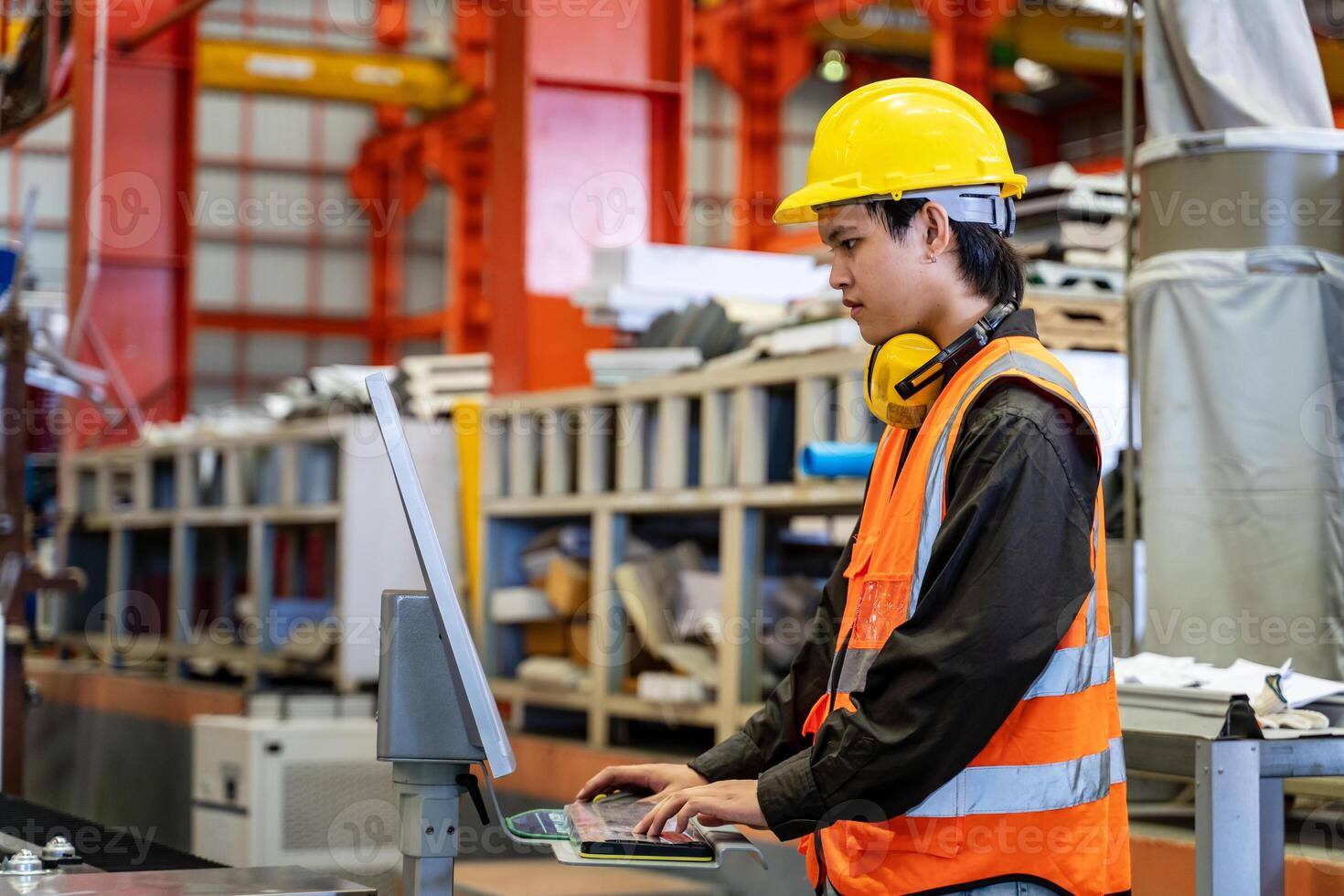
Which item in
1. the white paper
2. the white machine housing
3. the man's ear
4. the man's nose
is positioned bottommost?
the white machine housing

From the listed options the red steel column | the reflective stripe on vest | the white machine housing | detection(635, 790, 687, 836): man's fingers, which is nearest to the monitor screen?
detection(635, 790, 687, 836): man's fingers

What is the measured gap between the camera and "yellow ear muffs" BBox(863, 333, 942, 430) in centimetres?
217

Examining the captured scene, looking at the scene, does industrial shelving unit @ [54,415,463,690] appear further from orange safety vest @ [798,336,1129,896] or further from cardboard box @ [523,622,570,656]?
orange safety vest @ [798,336,1129,896]

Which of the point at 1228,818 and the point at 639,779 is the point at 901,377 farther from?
the point at 1228,818

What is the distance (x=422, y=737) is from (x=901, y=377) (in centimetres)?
78

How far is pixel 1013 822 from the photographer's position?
1.97 meters

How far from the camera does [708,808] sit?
200cm

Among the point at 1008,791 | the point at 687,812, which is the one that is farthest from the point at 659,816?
the point at 1008,791

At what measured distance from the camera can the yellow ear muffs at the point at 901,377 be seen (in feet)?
7.11

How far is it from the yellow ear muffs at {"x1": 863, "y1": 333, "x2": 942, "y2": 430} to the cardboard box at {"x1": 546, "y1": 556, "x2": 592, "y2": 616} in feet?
12.0

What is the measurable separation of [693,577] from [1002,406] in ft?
11.2

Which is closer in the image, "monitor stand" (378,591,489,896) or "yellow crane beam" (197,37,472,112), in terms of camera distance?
"monitor stand" (378,591,489,896)

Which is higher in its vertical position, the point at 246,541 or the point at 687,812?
the point at 246,541

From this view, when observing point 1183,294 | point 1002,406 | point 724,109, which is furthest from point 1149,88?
point 724,109
